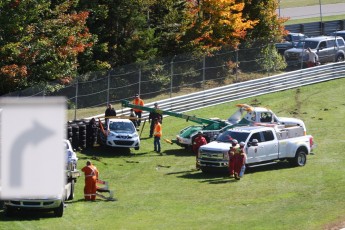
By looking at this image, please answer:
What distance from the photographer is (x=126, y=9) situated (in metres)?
41.4

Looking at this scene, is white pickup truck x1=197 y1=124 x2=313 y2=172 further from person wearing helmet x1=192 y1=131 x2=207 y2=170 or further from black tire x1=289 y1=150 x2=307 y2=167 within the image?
person wearing helmet x1=192 y1=131 x2=207 y2=170

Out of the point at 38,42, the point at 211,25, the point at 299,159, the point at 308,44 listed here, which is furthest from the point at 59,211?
the point at 308,44

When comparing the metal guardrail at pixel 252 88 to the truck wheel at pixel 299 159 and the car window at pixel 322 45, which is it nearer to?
the car window at pixel 322 45

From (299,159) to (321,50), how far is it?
2031 centimetres

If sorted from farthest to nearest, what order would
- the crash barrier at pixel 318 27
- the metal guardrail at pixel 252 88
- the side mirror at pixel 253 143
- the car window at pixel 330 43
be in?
the crash barrier at pixel 318 27 → the car window at pixel 330 43 → the metal guardrail at pixel 252 88 → the side mirror at pixel 253 143

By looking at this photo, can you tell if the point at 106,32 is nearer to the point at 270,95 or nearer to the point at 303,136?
the point at 270,95

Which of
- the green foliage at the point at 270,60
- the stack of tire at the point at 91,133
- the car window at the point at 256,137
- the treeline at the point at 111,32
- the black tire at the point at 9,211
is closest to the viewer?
the black tire at the point at 9,211

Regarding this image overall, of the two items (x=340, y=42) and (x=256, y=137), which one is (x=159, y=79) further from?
(x=340, y=42)

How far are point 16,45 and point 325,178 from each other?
49.9 feet

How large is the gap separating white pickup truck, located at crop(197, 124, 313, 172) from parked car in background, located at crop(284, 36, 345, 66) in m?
18.1

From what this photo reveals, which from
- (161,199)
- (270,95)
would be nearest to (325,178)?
(161,199)

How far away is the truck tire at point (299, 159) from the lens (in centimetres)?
2844

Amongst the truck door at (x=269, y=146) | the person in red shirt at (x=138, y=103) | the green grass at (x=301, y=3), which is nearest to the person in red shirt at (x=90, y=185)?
the truck door at (x=269, y=146)

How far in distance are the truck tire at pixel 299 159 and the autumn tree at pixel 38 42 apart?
38.5 ft
